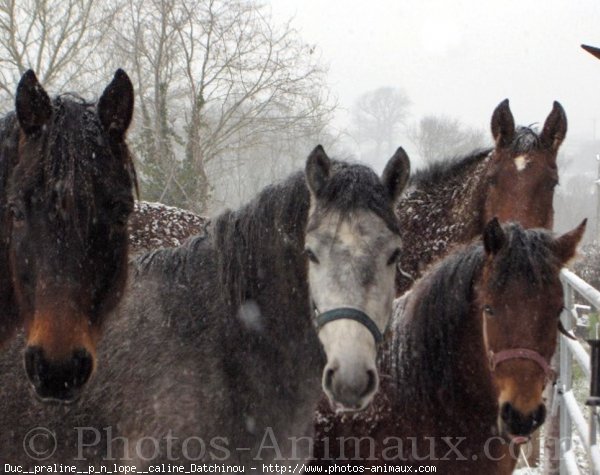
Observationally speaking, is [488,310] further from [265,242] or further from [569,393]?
[569,393]

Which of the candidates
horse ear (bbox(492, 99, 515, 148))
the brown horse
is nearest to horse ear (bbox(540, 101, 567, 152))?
horse ear (bbox(492, 99, 515, 148))

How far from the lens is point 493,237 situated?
2.76m

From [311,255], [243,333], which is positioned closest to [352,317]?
[311,255]

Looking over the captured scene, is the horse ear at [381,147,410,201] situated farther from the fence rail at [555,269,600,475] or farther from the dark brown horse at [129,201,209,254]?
the dark brown horse at [129,201,209,254]

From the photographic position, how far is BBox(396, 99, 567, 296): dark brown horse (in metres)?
3.96

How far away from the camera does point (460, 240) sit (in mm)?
4242

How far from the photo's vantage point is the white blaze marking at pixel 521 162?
4.01 metres

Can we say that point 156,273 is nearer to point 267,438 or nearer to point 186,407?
point 186,407

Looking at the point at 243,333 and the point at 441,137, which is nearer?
the point at 243,333

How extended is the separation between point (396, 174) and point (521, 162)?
5.31ft

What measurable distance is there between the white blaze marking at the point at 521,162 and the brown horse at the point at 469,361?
1114 mm

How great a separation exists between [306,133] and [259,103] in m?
1.73

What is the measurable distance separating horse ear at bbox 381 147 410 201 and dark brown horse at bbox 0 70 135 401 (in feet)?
3.51

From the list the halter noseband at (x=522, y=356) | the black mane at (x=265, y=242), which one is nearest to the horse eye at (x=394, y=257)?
the black mane at (x=265, y=242)
